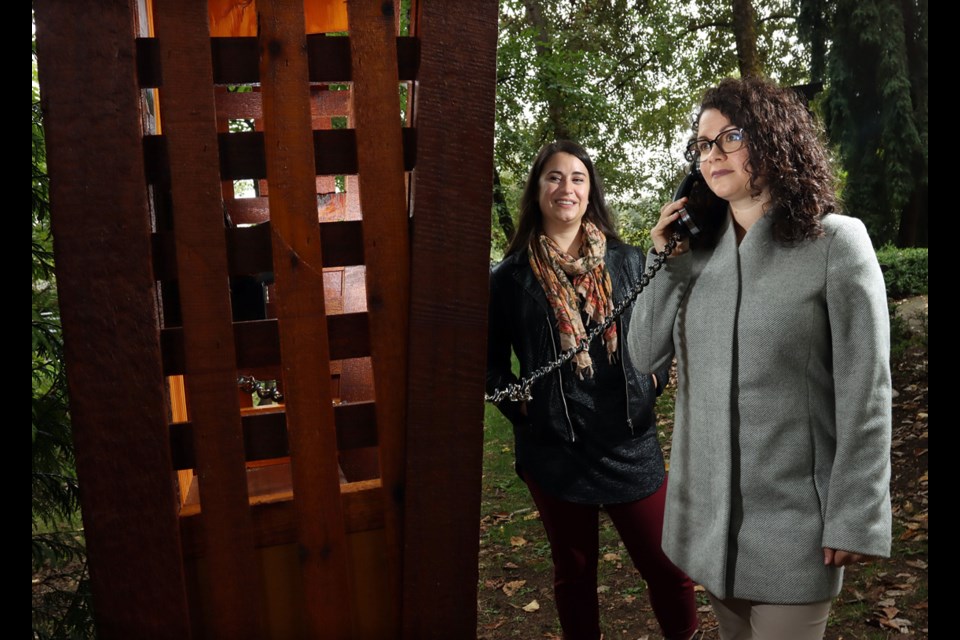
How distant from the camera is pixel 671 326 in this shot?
237cm

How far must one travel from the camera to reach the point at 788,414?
1.97m

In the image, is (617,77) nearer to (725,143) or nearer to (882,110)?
(882,110)

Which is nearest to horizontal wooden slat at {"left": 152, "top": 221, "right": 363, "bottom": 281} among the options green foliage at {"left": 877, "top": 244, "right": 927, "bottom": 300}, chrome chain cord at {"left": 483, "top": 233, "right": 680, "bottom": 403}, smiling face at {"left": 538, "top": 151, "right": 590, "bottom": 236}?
chrome chain cord at {"left": 483, "top": 233, "right": 680, "bottom": 403}

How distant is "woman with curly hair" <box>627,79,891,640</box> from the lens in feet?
6.13

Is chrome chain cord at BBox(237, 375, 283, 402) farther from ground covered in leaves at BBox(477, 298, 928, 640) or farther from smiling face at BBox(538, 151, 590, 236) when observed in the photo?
ground covered in leaves at BBox(477, 298, 928, 640)

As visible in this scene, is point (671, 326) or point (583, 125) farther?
point (583, 125)

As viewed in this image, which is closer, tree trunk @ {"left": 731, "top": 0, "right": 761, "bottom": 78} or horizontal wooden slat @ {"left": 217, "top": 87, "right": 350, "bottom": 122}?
horizontal wooden slat @ {"left": 217, "top": 87, "right": 350, "bottom": 122}

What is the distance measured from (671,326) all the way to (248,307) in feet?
6.06

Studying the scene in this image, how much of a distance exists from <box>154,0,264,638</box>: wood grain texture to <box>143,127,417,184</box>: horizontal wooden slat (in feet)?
0.20
